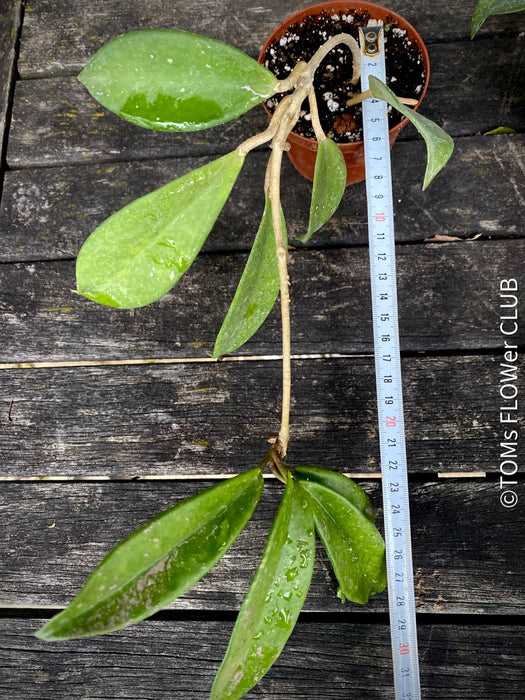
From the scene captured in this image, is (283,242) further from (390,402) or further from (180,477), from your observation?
(180,477)

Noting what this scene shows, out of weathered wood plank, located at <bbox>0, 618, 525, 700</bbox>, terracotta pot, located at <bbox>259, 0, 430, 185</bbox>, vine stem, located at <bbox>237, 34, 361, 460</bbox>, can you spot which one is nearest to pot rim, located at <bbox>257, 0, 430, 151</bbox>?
terracotta pot, located at <bbox>259, 0, 430, 185</bbox>

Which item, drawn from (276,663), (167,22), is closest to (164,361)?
(276,663)

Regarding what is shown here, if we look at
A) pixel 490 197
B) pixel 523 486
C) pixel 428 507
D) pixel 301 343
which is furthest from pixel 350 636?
pixel 490 197

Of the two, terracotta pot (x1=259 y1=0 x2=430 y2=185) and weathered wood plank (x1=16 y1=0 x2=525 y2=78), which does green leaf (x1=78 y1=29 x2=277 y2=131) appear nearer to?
terracotta pot (x1=259 y1=0 x2=430 y2=185)

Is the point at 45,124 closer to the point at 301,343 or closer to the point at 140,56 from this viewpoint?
the point at 140,56

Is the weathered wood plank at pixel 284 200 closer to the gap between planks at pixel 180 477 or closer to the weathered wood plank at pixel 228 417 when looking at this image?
the weathered wood plank at pixel 228 417
